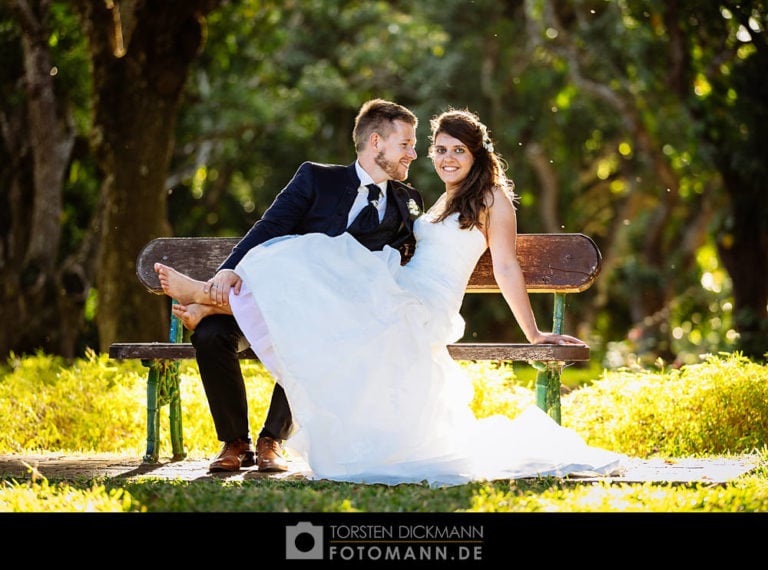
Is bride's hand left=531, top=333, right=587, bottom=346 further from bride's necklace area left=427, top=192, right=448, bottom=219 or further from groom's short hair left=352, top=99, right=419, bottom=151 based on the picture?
groom's short hair left=352, top=99, right=419, bottom=151

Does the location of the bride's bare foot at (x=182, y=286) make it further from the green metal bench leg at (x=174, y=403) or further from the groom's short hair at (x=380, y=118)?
the groom's short hair at (x=380, y=118)

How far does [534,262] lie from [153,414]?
2.14 metres

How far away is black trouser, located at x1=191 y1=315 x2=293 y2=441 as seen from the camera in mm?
5117

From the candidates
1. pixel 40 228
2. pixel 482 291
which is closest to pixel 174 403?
pixel 482 291

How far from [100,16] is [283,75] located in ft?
32.4

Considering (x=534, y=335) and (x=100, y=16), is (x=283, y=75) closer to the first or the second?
(x=100, y=16)

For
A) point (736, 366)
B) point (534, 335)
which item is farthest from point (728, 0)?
point (534, 335)

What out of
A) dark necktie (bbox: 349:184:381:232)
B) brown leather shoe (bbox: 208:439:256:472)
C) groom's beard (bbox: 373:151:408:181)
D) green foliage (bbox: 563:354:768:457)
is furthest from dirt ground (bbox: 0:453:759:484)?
groom's beard (bbox: 373:151:408:181)

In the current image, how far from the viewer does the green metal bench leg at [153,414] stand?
5.62m

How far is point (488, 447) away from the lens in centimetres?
482
